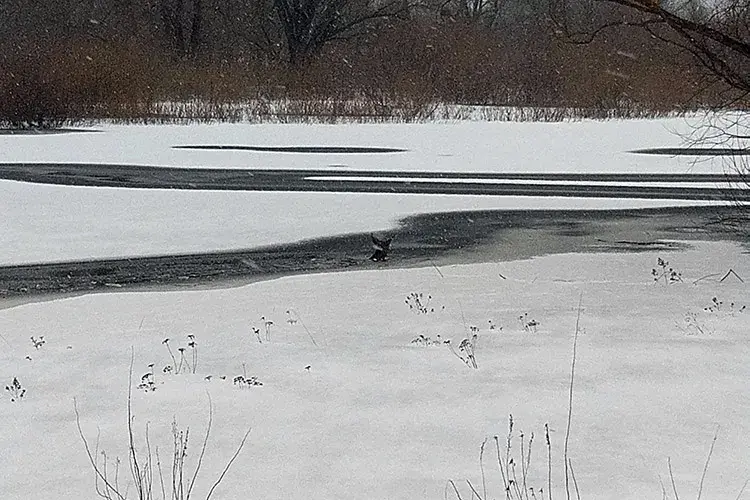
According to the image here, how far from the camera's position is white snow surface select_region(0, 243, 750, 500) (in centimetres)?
529

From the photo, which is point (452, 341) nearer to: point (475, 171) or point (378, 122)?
point (475, 171)

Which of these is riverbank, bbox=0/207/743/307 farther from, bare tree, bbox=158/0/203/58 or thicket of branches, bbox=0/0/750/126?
bare tree, bbox=158/0/203/58

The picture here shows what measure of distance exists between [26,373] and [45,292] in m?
3.00

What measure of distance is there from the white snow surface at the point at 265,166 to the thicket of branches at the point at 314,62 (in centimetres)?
305

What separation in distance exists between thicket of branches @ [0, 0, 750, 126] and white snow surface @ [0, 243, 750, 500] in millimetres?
17418

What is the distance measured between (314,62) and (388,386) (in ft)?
131

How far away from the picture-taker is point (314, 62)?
150 ft

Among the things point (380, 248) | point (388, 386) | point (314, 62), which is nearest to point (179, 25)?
point (314, 62)

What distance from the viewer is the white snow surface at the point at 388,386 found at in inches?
208

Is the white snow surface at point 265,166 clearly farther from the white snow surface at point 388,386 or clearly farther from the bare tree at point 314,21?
the bare tree at point 314,21

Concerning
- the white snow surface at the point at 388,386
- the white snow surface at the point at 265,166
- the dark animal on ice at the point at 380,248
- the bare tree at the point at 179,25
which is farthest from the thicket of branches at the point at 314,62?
the white snow surface at the point at 388,386

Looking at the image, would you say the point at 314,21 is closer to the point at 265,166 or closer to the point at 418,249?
the point at 265,166

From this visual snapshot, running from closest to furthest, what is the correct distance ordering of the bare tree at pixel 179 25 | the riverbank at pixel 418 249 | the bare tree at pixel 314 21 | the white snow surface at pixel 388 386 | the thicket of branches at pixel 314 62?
the white snow surface at pixel 388 386, the riverbank at pixel 418 249, the thicket of branches at pixel 314 62, the bare tree at pixel 179 25, the bare tree at pixel 314 21

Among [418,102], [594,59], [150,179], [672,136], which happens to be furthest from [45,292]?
[594,59]
